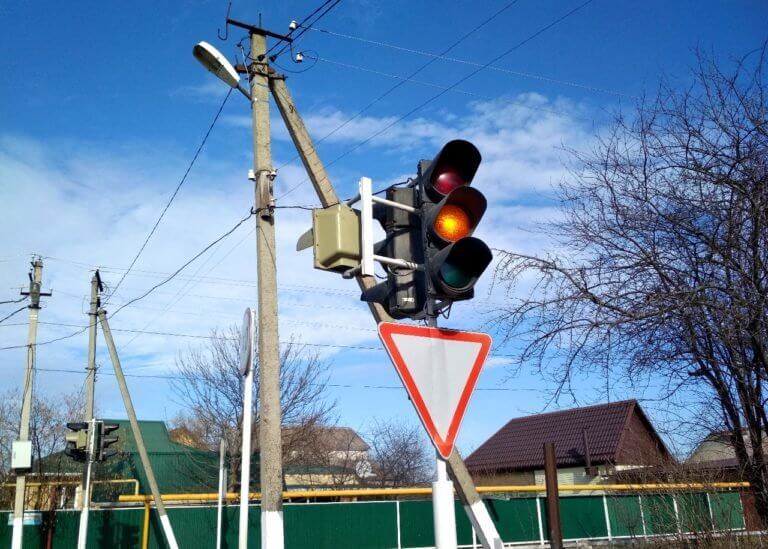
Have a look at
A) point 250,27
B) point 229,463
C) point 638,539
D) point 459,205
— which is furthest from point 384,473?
point 459,205

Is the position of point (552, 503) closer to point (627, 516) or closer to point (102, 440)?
point (627, 516)

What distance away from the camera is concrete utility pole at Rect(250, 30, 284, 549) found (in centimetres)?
794

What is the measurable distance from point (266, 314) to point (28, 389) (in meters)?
13.9

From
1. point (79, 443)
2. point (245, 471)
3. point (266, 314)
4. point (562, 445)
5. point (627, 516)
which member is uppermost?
point (562, 445)

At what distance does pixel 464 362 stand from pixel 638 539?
10403 millimetres

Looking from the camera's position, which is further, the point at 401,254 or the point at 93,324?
the point at 93,324

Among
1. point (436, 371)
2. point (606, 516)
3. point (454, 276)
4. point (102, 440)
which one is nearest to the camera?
point (436, 371)

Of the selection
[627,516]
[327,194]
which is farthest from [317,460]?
[327,194]

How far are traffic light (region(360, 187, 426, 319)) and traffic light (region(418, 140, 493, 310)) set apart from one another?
0.45 ft

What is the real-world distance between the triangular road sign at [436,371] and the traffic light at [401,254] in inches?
16.4

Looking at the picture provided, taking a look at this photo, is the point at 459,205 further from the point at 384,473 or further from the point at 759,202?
the point at 384,473

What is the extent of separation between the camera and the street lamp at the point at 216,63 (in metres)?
9.51

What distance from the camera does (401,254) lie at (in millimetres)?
4625

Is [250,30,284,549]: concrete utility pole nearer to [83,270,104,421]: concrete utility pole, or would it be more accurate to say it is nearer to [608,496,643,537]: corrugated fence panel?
[608,496,643,537]: corrugated fence panel
